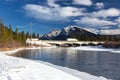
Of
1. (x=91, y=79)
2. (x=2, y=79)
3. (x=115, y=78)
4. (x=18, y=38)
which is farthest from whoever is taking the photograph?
(x=18, y=38)

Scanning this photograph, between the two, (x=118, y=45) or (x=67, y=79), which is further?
(x=118, y=45)

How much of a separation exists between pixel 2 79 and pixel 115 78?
1406 centimetres

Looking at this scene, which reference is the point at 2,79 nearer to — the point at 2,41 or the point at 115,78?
the point at 115,78

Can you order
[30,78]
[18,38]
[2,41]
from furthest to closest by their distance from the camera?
[18,38] → [2,41] → [30,78]

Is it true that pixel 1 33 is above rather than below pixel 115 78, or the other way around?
above

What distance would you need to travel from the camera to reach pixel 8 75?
20.8 meters

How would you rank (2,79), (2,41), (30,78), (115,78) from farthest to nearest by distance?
(2,41), (115,78), (30,78), (2,79)

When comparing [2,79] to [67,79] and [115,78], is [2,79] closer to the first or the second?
[67,79]

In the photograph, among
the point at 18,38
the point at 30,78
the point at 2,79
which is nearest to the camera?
the point at 2,79

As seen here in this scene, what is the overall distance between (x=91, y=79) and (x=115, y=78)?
4902 mm

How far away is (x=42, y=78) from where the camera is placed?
20.9 metres

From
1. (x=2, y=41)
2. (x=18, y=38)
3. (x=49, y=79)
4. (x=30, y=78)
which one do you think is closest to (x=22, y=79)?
(x=30, y=78)

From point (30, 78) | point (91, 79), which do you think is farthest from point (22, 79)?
point (91, 79)

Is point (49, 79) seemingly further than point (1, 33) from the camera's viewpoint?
No
